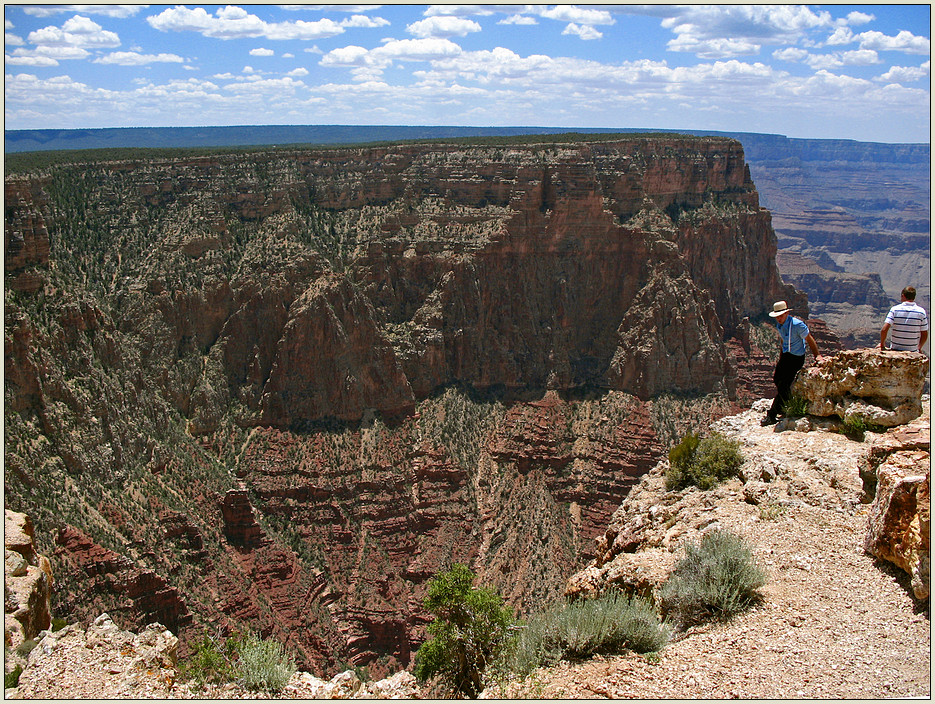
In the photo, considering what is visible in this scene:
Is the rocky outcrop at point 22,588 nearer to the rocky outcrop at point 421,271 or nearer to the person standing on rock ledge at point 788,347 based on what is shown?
the person standing on rock ledge at point 788,347

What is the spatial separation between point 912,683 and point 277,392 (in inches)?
2081

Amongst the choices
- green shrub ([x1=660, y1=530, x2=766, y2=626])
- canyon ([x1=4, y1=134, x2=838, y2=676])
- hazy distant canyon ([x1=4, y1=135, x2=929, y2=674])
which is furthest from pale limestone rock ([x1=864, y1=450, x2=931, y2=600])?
hazy distant canyon ([x1=4, y1=135, x2=929, y2=674])

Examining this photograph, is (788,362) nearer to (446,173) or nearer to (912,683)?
(912,683)

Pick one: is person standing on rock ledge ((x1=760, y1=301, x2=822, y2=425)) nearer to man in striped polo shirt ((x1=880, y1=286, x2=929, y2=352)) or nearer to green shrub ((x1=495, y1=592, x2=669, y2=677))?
man in striped polo shirt ((x1=880, y1=286, x2=929, y2=352))

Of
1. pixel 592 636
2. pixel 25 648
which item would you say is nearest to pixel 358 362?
pixel 25 648

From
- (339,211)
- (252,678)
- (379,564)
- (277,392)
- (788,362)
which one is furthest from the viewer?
(339,211)

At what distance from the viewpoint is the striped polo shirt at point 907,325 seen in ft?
62.8

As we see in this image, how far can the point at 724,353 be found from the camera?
73.1 metres

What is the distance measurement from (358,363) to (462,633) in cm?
4595

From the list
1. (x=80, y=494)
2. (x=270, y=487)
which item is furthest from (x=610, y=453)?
(x=80, y=494)

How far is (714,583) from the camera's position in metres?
15.4

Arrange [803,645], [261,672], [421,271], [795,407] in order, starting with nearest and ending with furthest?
[803,645] < [261,672] < [795,407] < [421,271]

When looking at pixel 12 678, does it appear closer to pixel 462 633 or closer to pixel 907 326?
pixel 462 633

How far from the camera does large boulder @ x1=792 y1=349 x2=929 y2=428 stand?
19578mm
